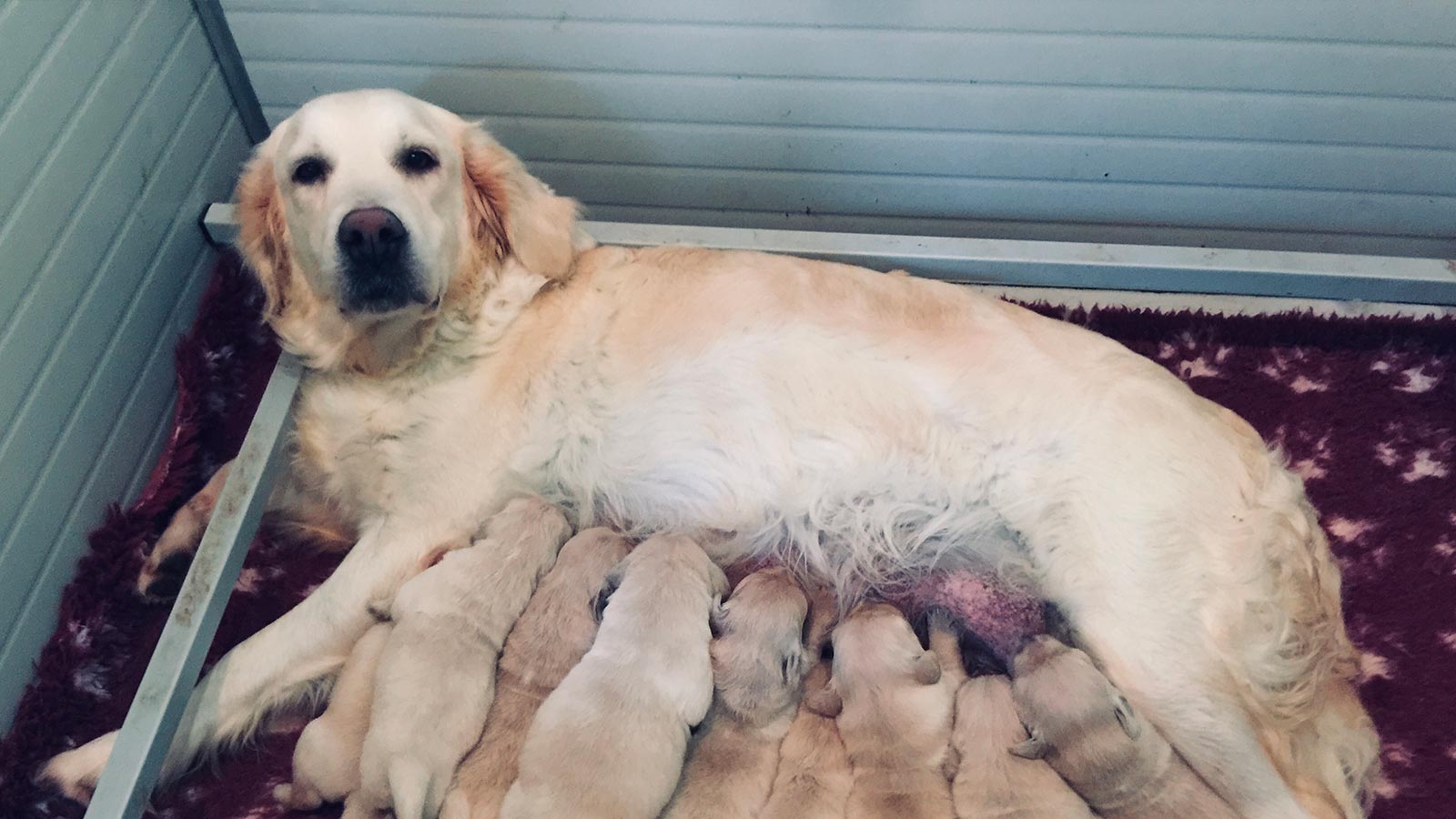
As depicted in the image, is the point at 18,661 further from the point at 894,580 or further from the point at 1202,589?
the point at 1202,589

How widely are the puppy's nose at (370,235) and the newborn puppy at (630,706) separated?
666 mm

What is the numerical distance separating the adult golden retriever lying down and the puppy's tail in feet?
1.29

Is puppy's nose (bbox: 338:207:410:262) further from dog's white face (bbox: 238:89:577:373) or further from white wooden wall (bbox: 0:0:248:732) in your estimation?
white wooden wall (bbox: 0:0:248:732)

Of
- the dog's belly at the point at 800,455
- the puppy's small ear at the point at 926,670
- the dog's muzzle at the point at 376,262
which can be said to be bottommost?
the puppy's small ear at the point at 926,670

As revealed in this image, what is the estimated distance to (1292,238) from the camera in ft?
8.73

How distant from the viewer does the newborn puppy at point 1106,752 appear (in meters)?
1.61

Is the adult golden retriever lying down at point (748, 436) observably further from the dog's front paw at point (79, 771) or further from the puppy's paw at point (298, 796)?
the puppy's paw at point (298, 796)

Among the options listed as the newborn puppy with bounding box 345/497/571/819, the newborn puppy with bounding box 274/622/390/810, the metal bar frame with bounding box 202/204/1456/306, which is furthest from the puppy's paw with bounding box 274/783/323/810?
the metal bar frame with bounding box 202/204/1456/306

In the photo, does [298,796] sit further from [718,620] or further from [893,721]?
[893,721]

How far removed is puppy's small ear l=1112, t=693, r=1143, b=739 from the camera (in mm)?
1624

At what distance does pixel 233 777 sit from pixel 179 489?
2.25 feet

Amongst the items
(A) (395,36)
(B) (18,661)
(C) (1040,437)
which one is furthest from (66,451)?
(C) (1040,437)

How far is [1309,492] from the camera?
91.9 inches

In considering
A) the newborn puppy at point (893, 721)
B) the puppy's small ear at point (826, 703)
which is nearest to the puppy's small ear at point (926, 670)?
the newborn puppy at point (893, 721)
